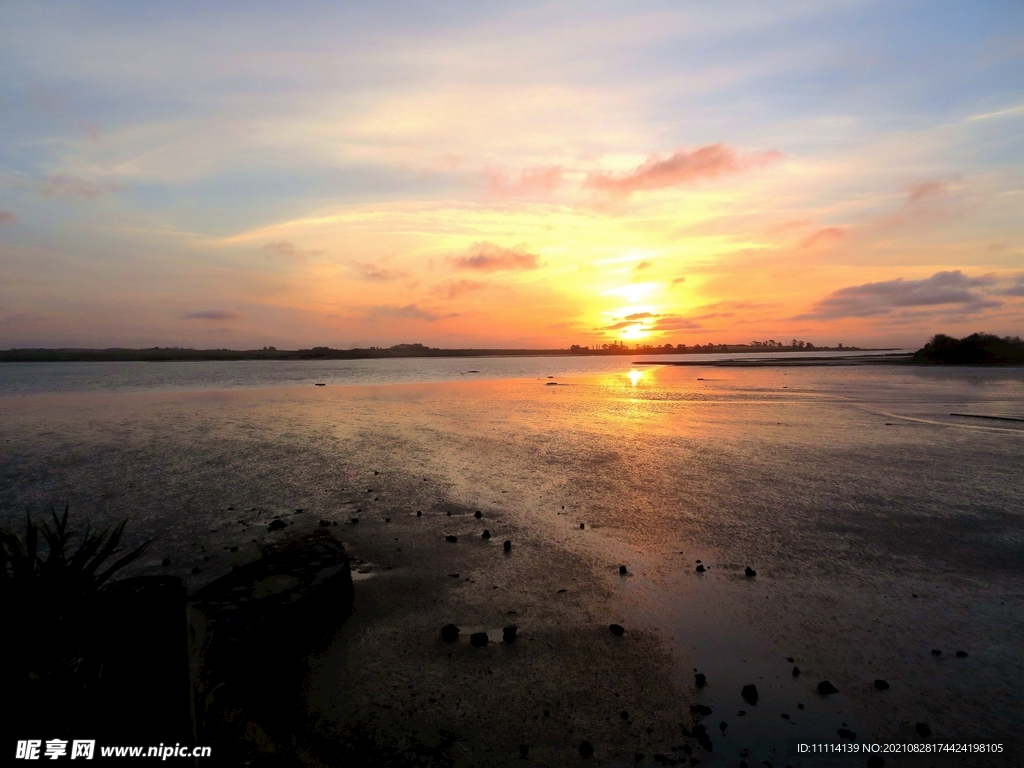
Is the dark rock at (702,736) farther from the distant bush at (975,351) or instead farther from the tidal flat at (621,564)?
the distant bush at (975,351)

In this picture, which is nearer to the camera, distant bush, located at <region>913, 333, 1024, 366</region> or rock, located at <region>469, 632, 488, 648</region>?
rock, located at <region>469, 632, 488, 648</region>

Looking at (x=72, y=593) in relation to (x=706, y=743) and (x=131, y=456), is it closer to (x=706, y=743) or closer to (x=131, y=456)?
(x=706, y=743)

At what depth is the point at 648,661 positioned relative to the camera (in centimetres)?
700

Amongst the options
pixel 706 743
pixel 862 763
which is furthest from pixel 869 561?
pixel 706 743

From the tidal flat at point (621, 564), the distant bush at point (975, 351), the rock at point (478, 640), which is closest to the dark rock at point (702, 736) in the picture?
the tidal flat at point (621, 564)

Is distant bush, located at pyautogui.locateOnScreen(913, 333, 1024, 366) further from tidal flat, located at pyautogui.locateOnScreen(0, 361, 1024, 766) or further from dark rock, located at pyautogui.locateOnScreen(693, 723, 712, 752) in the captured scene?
dark rock, located at pyautogui.locateOnScreen(693, 723, 712, 752)

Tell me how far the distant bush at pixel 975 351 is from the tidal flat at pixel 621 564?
240 feet

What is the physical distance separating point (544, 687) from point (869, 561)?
744 centimetres

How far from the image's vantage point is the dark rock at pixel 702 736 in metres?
5.50

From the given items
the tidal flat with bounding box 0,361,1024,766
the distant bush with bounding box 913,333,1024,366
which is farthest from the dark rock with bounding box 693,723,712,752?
the distant bush with bounding box 913,333,1024,366

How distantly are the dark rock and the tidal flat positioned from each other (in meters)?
0.06

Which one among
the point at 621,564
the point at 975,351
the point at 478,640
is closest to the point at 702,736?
the point at 478,640

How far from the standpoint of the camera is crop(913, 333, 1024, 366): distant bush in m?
78.3

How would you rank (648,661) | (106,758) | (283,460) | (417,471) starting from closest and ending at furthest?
(106,758)
(648,661)
(417,471)
(283,460)
